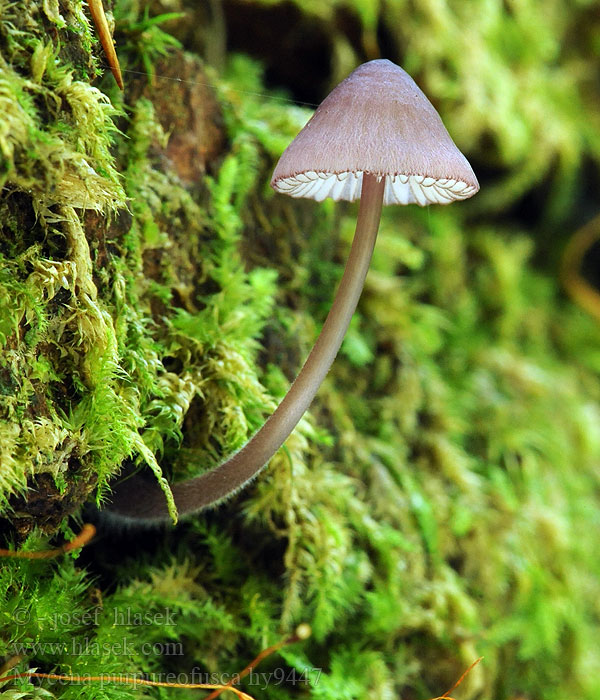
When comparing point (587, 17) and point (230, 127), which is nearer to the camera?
point (230, 127)

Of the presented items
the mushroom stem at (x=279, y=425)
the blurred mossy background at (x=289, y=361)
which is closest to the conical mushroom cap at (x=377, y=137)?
the mushroom stem at (x=279, y=425)

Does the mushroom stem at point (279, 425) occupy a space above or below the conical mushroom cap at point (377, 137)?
below

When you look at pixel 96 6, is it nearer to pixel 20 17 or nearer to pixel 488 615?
pixel 20 17

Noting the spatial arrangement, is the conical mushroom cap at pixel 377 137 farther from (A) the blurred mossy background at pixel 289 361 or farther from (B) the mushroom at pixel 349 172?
(A) the blurred mossy background at pixel 289 361

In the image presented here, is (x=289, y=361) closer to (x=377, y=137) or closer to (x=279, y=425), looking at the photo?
(x=279, y=425)

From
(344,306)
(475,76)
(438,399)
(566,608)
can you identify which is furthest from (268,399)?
(475,76)

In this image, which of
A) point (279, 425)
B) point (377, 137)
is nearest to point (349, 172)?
point (377, 137)
